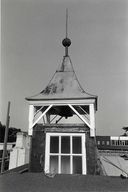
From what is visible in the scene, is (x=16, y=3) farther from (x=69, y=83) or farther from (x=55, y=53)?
(x=69, y=83)

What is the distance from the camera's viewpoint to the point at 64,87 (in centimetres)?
976

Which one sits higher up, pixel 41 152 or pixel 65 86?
pixel 65 86

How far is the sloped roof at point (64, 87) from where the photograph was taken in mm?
9211

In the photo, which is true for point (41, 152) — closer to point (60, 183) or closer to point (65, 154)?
point (65, 154)

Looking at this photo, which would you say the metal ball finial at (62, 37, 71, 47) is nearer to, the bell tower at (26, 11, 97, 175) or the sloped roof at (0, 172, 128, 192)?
the bell tower at (26, 11, 97, 175)

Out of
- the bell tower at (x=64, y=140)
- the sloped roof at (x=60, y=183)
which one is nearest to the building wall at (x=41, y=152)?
the bell tower at (x=64, y=140)

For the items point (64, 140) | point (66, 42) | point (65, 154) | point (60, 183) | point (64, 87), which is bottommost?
point (60, 183)

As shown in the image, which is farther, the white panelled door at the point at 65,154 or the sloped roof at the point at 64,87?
the sloped roof at the point at 64,87

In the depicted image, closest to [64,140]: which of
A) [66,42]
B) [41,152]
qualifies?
[41,152]

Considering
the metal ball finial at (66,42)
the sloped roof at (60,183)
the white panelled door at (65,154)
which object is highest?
the metal ball finial at (66,42)

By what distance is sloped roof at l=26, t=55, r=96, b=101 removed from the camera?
921 cm

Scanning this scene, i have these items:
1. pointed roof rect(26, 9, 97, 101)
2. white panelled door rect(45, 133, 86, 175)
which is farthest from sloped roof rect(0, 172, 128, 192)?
pointed roof rect(26, 9, 97, 101)

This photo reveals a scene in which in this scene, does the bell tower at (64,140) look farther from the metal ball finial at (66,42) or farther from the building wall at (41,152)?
the metal ball finial at (66,42)

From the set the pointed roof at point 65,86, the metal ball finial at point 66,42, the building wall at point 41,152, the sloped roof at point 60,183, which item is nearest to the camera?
the sloped roof at point 60,183
